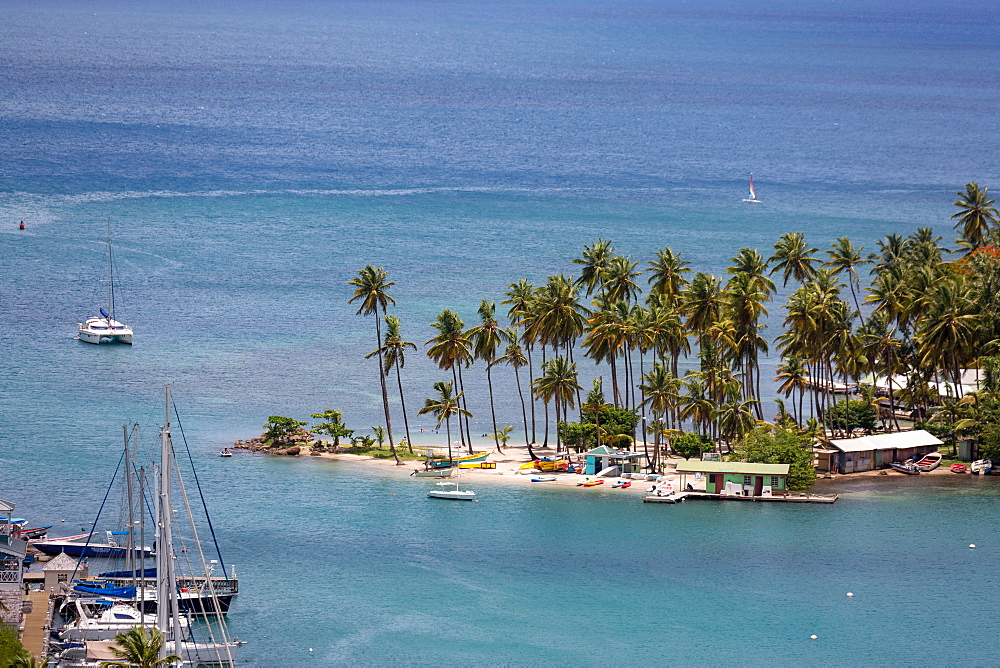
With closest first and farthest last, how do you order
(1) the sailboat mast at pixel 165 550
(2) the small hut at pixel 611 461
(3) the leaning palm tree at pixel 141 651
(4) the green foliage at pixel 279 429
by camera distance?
1. (3) the leaning palm tree at pixel 141 651
2. (1) the sailboat mast at pixel 165 550
3. (2) the small hut at pixel 611 461
4. (4) the green foliage at pixel 279 429

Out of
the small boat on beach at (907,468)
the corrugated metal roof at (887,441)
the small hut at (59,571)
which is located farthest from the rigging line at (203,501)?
the small boat on beach at (907,468)

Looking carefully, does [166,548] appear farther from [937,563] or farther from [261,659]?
[937,563]

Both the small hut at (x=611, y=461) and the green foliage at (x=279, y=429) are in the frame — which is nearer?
the small hut at (x=611, y=461)

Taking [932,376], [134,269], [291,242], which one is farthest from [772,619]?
[291,242]

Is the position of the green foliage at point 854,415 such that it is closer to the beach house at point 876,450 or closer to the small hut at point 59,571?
the beach house at point 876,450

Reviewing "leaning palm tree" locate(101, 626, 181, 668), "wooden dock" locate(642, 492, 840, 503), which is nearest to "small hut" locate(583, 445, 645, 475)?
"wooden dock" locate(642, 492, 840, 503)

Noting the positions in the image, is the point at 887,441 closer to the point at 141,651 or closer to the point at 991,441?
the point at 991,441

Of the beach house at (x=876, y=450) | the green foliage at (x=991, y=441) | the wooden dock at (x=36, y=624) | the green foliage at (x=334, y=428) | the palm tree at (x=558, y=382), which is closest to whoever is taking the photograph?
the wooden dock at (x=36, y=624)
